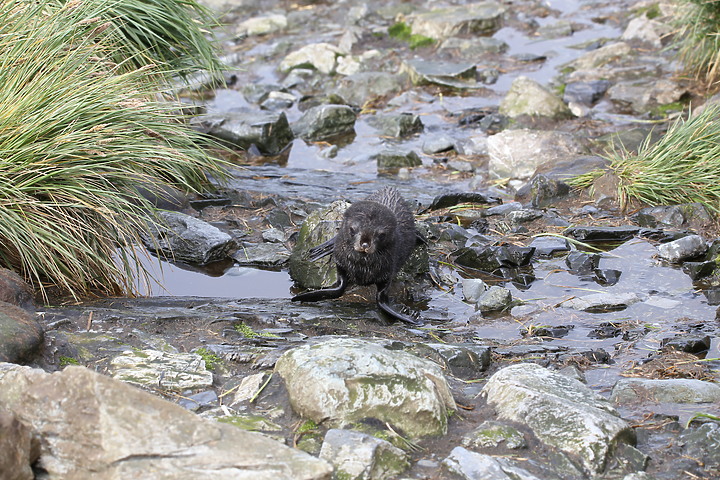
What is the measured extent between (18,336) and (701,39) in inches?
334

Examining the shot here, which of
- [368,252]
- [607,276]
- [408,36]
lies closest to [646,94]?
[408,36]

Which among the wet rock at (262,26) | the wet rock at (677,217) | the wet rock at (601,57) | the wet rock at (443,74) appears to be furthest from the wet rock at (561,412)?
the wet rock at (262,26)

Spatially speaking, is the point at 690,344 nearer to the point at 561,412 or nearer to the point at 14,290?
the point at 561,412

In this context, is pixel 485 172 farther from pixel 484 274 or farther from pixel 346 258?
pixel 346 258

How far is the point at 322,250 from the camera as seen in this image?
584cm

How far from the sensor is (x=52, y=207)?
499 cm

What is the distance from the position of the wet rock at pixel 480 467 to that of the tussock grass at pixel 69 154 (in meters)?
2.69

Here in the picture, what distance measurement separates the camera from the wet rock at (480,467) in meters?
3.05

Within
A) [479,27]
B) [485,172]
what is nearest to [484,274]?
[485,172]

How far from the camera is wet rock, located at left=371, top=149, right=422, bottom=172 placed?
28.4 feet

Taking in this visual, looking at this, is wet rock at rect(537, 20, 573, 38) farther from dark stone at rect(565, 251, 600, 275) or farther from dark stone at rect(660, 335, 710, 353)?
dark stone at rect(660, 335, 710, 353)

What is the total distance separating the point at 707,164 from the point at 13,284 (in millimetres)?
5706

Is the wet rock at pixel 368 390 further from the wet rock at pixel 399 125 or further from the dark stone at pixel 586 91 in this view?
the dark stone at pixel 586 91

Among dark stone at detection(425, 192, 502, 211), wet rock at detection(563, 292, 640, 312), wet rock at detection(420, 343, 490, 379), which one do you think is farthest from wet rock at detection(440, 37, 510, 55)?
wet rock at detection(420, 343, 490, 379)
